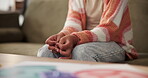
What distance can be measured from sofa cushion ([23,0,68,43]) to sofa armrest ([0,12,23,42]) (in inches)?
2.7

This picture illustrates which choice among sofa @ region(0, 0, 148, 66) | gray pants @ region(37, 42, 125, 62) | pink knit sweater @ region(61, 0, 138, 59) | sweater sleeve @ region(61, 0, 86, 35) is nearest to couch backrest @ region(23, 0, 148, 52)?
sofa @ region(0, 0, 148, 66)

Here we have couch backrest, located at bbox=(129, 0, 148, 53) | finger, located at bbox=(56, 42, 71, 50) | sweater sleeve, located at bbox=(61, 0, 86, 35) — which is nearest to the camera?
finger, located at bbox=(56, 42, 71, 50)

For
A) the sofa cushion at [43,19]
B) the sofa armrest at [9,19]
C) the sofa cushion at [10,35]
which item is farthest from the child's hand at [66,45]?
the sofa armrest at [9,19]

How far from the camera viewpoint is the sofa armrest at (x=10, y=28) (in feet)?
6.23

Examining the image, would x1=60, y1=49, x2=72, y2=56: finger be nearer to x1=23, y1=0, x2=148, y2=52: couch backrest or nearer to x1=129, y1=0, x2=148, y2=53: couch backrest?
x1=129, y1=0, x2=148, y2=53: couch backrest

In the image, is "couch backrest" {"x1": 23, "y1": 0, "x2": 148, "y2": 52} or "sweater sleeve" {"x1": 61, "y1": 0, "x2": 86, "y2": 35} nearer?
"sweater sleeve" {"x1": 61, "y1": 0, "x2": 86, "y2": 35}

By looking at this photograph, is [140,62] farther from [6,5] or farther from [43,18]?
[6,5]

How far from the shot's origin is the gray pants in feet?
3.36

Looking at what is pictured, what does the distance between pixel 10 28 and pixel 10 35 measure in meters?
0.09

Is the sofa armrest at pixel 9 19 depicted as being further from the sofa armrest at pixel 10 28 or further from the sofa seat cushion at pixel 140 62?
the sofa seat cushion at pixel 140 62

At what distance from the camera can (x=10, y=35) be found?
191 cm

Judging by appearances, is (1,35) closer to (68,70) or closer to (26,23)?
(26,23)

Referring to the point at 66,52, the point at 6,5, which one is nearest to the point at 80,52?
the point at 66,52

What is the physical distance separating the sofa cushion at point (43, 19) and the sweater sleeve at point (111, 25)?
0.74 metres
